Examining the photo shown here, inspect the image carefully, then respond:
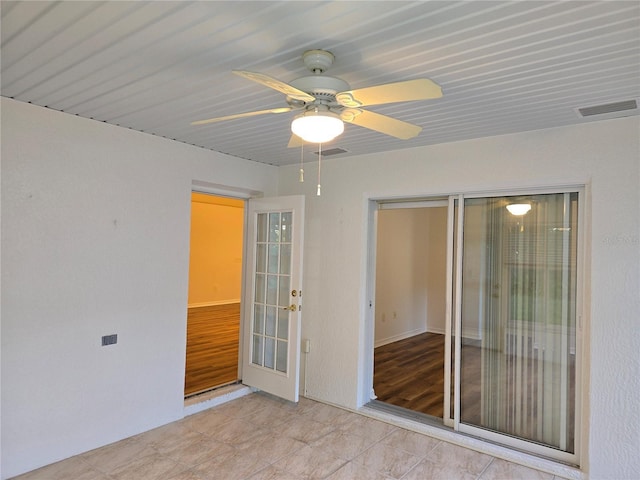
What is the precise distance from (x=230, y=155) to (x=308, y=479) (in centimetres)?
304

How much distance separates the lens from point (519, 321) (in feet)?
10.9

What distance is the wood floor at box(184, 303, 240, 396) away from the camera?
15.5 ft

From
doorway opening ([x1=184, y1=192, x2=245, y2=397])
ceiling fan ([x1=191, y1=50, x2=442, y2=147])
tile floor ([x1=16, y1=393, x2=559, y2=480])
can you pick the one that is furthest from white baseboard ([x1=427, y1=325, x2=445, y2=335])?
ceiling fan ([x1=191, y1=50, x2=442, y2=147])

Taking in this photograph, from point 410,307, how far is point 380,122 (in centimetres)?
572

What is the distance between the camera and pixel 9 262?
2.74 metres

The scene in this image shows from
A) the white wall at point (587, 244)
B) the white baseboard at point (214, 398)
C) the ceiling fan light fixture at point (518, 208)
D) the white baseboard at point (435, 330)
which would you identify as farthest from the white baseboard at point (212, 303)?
the ceiling fan light fixture at point (518, 208)

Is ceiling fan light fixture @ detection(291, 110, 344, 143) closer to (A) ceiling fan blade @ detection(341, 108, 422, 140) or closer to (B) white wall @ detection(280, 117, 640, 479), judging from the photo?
(A) ceiling fan blade @ detection(341, 108, 422, 140)

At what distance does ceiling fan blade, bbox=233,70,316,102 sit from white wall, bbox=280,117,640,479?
2.04m

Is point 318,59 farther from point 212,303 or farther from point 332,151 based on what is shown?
point 212,303

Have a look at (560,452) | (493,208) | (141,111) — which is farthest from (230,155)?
(560,452)

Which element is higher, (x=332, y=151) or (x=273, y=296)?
(x=332, y=151)

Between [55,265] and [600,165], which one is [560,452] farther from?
[55,265]

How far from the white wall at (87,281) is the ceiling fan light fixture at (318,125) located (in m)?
2.07

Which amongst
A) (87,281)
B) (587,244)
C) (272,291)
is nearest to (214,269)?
(272,291)
